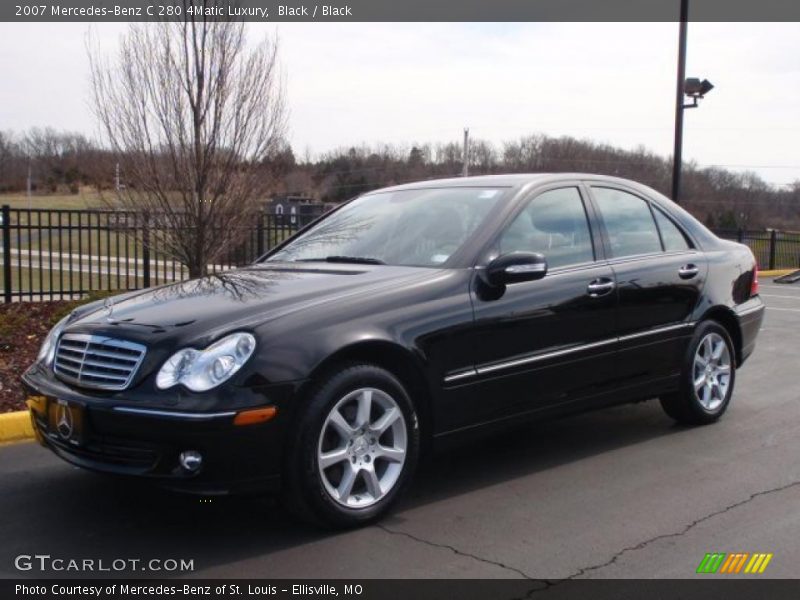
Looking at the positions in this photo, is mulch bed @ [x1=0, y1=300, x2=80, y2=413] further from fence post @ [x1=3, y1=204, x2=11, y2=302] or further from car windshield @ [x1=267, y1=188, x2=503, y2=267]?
car windshield @ [x1=267, y1=188, x2=503, y2=267]

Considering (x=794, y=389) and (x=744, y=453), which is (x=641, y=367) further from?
(x=794, y=389)

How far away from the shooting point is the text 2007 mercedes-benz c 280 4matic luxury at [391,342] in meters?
3.68

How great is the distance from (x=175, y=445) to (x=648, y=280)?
126 inches

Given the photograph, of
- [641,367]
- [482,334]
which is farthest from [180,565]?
[641,367]

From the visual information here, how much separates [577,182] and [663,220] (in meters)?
0.87

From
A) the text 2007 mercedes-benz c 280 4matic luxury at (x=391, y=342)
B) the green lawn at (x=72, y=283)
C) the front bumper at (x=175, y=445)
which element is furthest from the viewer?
the green lawn at (x=72, y=283)

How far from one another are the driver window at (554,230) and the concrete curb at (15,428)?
342cm

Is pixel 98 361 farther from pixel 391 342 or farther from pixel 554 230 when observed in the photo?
pixel 554 230

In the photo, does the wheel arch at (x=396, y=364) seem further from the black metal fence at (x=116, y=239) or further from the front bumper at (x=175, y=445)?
the black metal fence at (x=116, y=239)

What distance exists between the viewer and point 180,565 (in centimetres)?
361

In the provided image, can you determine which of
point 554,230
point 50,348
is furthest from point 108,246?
point 554,230

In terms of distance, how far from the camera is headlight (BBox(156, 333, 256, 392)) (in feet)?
12.0

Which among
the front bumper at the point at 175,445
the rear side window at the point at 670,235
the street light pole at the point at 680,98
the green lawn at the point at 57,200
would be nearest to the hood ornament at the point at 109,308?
the front bumper at the point at 175,445

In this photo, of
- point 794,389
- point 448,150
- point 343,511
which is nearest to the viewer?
point 343,511
